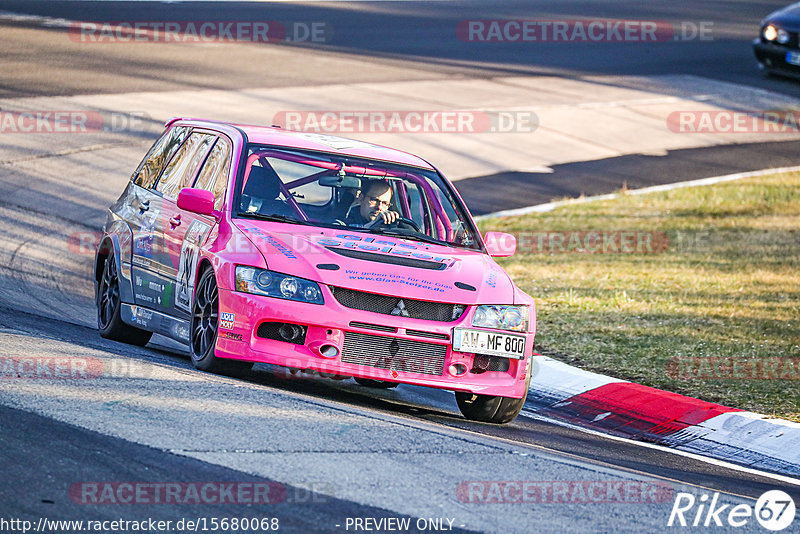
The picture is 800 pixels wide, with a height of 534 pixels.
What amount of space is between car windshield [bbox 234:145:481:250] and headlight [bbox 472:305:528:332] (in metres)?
1.00

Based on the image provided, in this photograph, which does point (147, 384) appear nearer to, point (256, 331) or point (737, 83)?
point (256, 331)

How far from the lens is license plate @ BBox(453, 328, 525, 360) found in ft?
24.8

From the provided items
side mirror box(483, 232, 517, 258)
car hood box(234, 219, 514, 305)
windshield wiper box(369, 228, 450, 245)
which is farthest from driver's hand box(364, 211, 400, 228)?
side mirror box(483, 232, 517, 258)

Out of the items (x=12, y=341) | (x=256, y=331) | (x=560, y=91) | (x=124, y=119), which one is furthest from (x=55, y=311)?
(x=560, y=91)

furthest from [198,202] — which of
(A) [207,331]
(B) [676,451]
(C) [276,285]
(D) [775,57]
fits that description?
(D) [775,57]

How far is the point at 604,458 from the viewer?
7512mm

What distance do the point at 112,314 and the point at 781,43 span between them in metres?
19.6

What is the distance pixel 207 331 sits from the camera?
785 centimetres

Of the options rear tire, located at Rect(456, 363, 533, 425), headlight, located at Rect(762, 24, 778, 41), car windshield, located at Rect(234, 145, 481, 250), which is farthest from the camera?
headlight, located at Rect(762, 24, 778, 41)

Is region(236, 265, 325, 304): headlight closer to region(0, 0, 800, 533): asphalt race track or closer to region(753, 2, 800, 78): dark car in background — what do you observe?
region(0, 0, 800, 533): asphalt race track

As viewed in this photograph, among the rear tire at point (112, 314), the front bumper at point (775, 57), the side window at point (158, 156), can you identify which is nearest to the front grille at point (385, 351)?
the rear tire at point (112, 314)

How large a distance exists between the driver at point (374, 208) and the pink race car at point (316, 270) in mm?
10

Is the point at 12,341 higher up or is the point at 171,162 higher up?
the point at 171,162

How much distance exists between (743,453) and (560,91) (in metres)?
17.5
